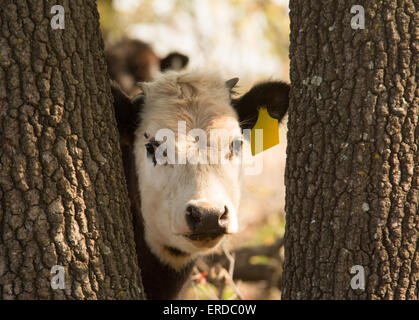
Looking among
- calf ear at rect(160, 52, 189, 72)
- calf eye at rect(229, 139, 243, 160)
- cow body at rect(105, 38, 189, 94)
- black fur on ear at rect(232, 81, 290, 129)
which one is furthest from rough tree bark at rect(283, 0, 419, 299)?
cow body at rect(105, 38, 189, 94)

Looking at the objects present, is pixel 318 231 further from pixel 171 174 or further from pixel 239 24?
pixel 239 24

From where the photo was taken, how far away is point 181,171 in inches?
138

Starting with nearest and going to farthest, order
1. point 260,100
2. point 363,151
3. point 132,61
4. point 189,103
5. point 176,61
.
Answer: point 363,151 → point 189,103 → point 260,100 → point 176,61 → point 132,61

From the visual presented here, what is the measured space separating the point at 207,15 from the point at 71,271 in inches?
424

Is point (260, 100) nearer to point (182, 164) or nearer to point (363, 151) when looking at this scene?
point (182, 164)

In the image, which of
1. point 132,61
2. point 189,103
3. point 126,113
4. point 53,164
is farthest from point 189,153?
point 132,61

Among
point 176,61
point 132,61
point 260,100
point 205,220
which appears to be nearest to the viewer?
point 205,220

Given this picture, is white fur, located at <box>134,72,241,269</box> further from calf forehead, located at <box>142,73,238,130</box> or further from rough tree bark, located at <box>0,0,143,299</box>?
rough tree bark, located at <box>0,0,143,299</box>

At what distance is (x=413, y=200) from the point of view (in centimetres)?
260

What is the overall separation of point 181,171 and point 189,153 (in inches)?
5.3

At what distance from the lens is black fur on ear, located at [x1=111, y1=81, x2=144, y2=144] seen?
12.9ft

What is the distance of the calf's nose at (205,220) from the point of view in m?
3.12

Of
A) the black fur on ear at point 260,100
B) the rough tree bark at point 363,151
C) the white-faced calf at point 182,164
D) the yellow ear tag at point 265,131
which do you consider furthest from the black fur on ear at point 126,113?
the rough tree bark at point 363,151

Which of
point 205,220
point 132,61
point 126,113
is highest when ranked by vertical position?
point 132,61
